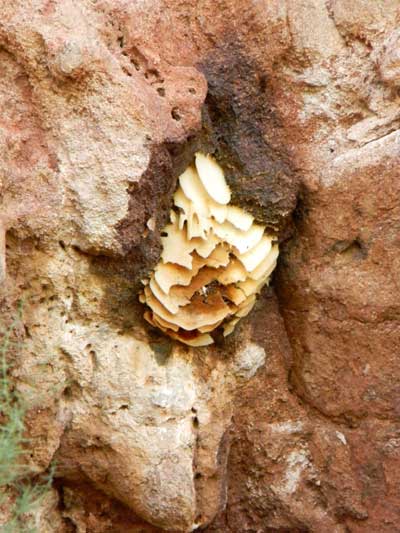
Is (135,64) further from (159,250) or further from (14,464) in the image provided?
(14,464)

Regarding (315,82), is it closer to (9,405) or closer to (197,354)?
(197,354)

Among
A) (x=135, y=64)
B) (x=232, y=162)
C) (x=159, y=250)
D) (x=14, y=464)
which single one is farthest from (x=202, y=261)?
(x=14, y=464)

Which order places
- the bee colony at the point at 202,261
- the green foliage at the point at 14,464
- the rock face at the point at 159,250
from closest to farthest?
the green foliage at the point at 14,464, the rock face at the point at 159,250, the bee colony at the point at 202,261

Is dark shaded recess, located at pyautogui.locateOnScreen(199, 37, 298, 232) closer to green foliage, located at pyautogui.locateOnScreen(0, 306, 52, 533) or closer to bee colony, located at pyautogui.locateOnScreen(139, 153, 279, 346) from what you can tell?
bee colony, located at pyautogui.locateOnScreen(139, 153, 279, 346)

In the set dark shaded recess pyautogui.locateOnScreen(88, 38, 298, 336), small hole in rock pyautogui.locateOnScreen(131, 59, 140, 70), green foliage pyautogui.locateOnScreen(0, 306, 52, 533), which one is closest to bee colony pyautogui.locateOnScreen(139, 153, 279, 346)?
dark shaded recess pyautogui.locateOnScreen(88, 38, 298, 336)

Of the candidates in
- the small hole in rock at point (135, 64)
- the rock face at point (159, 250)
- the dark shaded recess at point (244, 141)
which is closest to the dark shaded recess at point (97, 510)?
the rock face at point (159, 250)

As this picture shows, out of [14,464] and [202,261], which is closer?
[14,464]

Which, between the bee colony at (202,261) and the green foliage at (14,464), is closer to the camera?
the green foliage at (14,464)

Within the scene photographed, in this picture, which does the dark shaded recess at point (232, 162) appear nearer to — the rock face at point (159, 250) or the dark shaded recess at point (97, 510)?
the rock face at point (159, 250)
